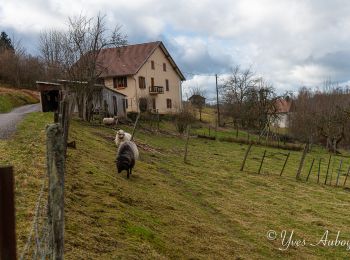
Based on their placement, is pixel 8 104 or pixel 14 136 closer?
pixel 14 136

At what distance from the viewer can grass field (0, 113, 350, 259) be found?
884 centimetres

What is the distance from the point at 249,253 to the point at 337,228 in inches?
204

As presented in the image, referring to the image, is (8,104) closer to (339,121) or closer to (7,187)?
(339,121)

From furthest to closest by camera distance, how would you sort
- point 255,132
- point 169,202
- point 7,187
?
1. point 255,132
2. point 169,202
3. point 7,187

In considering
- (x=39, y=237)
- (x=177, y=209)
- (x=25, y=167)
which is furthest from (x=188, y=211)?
(x=39, y=237)

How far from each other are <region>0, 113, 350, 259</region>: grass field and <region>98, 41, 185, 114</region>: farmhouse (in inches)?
1379

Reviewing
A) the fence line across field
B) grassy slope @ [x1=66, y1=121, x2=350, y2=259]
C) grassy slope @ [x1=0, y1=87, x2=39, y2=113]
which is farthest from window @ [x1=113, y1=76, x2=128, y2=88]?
grassy slope @ [x1=66, y1=121, x2=350, y2=259]

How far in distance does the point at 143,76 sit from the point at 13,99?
18.0 metres

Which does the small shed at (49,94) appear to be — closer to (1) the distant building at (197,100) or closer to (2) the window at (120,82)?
(2) the window at (120,82)

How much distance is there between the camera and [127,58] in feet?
202

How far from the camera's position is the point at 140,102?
5838 cm

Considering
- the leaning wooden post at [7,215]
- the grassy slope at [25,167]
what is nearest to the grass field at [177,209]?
the grassy slope at [25,167]

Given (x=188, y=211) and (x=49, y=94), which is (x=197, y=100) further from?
(x=188, y=211)

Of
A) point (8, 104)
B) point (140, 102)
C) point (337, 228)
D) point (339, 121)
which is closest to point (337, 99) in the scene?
point (339, 121)
